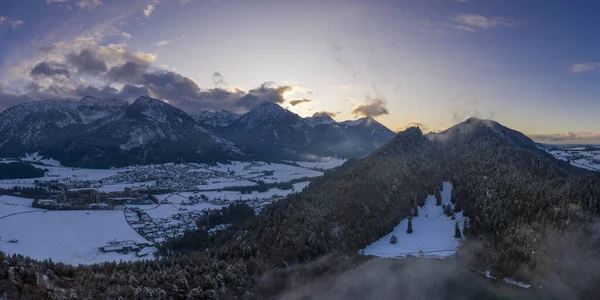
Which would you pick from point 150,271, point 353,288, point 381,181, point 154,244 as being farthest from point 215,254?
point 381,181

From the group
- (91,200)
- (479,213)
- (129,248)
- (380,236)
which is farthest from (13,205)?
(479,213)

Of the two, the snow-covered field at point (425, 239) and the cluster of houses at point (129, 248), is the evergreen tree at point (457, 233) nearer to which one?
the snow-covered field at point (425, 239)

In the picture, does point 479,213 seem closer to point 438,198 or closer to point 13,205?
point 438,198

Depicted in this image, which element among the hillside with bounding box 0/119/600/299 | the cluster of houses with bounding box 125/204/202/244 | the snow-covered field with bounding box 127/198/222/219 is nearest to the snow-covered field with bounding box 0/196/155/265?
the cluster of houses with bounding box 125/204/202/244

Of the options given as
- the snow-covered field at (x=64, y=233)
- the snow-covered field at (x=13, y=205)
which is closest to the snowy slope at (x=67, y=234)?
the snow-covered field at (x=64, y=233)

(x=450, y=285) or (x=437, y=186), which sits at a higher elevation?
(x=437, y=186)

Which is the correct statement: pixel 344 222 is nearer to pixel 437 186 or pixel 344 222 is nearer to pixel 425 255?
pixel 425 255

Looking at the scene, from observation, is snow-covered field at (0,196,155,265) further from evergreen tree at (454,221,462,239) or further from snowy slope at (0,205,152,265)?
evergreen tree at (454,221,462,239)
